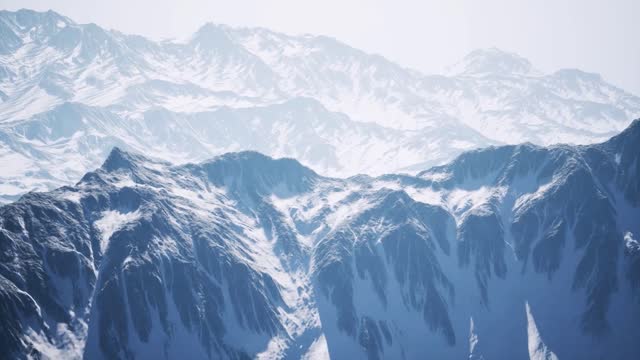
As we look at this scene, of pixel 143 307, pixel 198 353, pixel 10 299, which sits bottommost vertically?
pixel 198 353

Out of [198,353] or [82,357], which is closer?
[82,357]

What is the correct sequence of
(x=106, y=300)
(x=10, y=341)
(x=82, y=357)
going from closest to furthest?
(x=10, y=341), (x=82, y=357), (x=106, y=300)

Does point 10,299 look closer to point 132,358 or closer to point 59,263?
point 59,263

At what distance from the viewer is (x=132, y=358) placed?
614 ft

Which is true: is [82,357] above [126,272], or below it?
below

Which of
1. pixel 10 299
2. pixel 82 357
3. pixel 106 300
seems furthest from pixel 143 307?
pixel 10 299

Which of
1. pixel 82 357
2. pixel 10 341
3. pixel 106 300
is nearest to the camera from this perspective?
pixel 10 341

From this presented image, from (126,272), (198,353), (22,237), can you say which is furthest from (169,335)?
(22,237)

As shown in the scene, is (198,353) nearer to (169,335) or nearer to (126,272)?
(169,335)

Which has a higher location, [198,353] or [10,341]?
[10,341]

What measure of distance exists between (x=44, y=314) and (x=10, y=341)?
612 inches

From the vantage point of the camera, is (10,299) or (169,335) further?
(169,335)

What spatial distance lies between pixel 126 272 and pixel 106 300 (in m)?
10.6

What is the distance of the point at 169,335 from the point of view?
7761 inches
